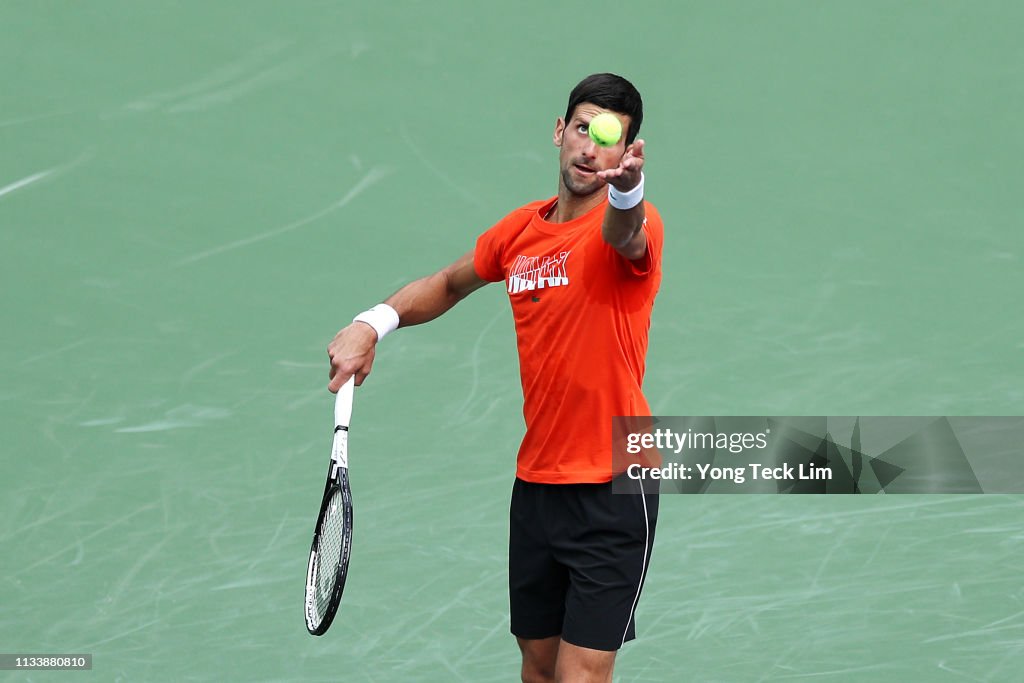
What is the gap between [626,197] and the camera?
143 inches

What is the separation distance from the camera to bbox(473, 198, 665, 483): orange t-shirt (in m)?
4.00

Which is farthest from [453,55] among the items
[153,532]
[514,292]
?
[514,292]

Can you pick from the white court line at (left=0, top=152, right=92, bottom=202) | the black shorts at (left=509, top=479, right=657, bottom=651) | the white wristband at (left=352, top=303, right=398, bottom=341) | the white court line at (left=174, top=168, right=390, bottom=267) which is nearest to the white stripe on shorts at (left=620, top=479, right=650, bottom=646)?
the black shorts at (left=509, top=479, right=657, bottom=651)

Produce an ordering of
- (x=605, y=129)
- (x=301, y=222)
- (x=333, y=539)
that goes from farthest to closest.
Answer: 1. (x=301, y=222)
2. (x=333, y=539)
3. (x=605, y=129)

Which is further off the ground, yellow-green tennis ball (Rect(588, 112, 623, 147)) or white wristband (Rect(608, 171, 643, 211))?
yellow-green tennis ball (Rect(588, 112, 623, 147))

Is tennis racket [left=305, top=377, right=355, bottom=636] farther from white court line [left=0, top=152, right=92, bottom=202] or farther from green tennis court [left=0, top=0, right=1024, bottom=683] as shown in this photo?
white court line [left=0, top=152, right=92, bottom=202]

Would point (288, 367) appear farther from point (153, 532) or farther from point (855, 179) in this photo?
point (855, 179)

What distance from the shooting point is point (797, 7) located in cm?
726

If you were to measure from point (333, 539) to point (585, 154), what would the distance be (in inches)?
49.3

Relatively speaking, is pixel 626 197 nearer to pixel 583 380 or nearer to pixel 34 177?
pixel 583 380

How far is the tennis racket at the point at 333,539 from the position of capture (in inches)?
155

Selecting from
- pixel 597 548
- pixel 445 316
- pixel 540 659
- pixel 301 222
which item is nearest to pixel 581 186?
pixel 597 548

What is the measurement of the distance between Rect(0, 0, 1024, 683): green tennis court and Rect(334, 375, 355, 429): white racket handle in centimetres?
161

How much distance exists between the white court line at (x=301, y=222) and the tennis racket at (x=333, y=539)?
8.39ft
